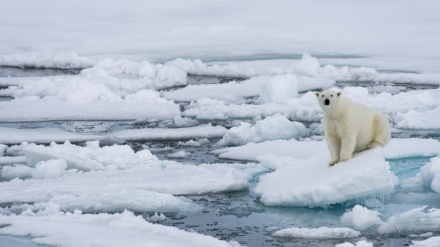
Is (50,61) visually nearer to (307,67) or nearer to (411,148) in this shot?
(307,67)

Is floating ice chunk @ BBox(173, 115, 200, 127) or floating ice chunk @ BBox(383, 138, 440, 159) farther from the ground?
floating ice chunk @ BBox(383, 138, 440, 159)

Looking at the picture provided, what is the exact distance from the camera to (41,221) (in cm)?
554

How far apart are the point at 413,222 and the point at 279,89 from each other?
5.66m

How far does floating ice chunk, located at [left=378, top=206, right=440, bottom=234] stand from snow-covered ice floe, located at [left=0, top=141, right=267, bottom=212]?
1495mm

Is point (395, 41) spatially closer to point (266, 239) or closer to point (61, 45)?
point (61, 45)

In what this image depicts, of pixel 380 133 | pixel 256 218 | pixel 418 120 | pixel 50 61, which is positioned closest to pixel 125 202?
pixel 256 218

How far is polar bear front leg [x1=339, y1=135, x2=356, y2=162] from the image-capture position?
5.99 meters

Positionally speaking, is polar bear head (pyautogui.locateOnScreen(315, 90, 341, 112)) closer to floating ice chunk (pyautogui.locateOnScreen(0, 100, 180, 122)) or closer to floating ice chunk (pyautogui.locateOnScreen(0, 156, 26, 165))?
floating ice chunk (pyautogui.locateOnScreen(0, 156, 26, 165))

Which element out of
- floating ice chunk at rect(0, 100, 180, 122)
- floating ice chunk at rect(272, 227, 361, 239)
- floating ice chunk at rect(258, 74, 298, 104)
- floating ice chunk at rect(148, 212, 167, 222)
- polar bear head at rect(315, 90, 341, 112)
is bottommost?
→ floating ice chunk at rect(148, 212, 167, 222)

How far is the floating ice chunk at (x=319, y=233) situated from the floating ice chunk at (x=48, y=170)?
251 cm

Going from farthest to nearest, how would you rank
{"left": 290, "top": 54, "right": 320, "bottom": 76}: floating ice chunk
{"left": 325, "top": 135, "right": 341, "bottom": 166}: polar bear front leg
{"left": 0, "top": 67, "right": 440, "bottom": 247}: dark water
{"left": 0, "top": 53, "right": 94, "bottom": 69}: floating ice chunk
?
{"left": 0, "top": 53, "right": 94, "bottom": 69}: floating ice chunk → {"left": 290, "top": 54, "right": 320, "bottom": 76}: floating ice chunk → {"left": 325, "top": 135, "right": 341, "bottom": 166}: polar bear front leg → {"left": 0, "top": 67, "right": 440, "bottom": 247}: dark water

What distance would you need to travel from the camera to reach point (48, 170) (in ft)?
23.4

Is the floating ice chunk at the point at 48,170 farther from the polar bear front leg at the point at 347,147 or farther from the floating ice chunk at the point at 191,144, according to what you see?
the polar bear front leg at the point at 347,147

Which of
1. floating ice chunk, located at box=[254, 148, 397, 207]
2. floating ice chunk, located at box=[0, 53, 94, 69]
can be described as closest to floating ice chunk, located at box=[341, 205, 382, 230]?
floating ice chunk, located at box=[254, 148, 397, 207]
